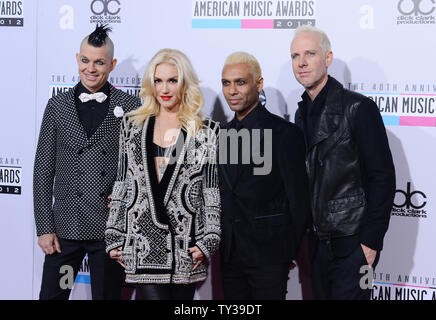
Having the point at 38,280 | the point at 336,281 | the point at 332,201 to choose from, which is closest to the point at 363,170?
the point at 332,201

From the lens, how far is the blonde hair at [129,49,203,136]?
2.98 meters

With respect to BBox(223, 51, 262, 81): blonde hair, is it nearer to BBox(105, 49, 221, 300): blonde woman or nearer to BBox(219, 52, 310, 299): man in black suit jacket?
BBox(219, 52, 310, 299): man in black suit jacket

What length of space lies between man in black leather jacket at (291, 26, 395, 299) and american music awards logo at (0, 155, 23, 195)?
2.14m

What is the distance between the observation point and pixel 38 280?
431cm

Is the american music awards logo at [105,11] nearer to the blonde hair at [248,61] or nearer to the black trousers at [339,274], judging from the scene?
the blonde hair at [248,61]

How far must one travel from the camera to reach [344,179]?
3098 millimetres

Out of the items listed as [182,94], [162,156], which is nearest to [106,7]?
[182,94]

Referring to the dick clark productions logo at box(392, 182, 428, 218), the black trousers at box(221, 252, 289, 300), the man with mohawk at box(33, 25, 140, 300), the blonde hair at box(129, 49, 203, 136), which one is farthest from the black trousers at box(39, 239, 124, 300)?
the dick clark productions logo at box(392, 182, 428, 218)

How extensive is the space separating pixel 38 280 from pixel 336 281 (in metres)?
2.19

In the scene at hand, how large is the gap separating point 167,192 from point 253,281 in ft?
2.23

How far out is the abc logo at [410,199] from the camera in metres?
3.61

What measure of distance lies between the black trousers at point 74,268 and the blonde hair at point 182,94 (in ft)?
2.86

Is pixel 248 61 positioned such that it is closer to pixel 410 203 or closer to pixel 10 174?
pixel 410 203

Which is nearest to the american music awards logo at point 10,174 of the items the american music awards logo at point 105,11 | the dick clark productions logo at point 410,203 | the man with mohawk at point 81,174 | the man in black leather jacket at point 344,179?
the man with mohawk at point 81,174
